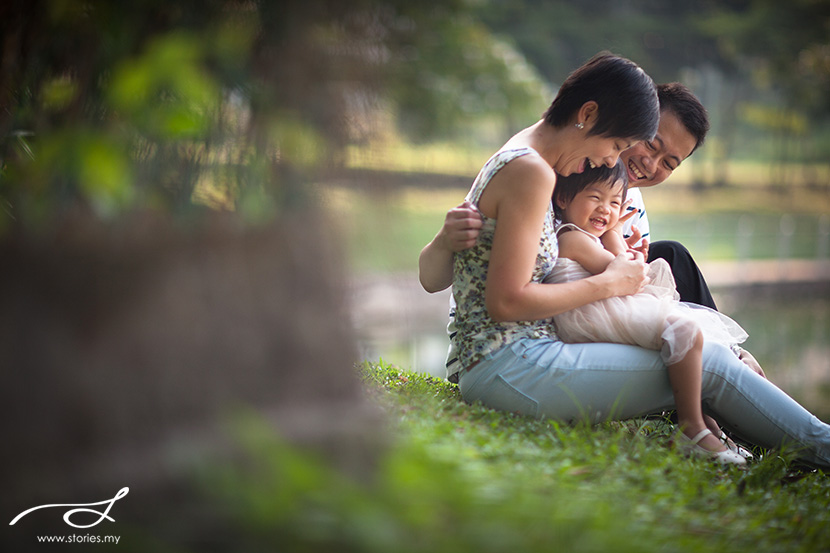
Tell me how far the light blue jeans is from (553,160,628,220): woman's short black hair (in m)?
0.52

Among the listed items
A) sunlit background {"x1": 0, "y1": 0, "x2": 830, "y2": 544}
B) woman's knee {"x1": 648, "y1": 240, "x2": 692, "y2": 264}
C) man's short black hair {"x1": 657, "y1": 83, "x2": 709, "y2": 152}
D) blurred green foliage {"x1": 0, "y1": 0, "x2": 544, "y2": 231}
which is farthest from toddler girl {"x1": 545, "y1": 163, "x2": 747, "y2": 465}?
blurred green foliage {"x1": 0, "y1": 0, "x2": 544, "y2": 231}

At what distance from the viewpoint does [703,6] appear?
74.9ft

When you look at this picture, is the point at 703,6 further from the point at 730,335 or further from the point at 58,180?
the point at 58,180

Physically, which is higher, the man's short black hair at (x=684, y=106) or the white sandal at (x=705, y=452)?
the man's short black hair at (x=684, y=106)

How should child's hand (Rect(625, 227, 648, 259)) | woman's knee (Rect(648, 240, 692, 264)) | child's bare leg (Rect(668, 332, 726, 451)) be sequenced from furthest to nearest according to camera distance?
woman's knee (Rect(648, 240, 692, 264)), child's hand (Rect(625, 227, 648, 259)), child's bare leg (Rect(668, 332, 726, 451))

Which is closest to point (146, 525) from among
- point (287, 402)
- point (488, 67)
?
point (287, 402)

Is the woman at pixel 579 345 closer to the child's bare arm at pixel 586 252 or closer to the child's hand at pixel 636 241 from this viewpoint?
the child's bare arm at pixel 586 252

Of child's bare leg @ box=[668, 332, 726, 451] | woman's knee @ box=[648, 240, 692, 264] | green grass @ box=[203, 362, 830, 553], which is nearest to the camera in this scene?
green grass @ box=[203, 362, 830, 553]

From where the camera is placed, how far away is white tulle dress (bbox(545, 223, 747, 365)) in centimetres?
213

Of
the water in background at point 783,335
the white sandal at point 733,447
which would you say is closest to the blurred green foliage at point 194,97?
the white sandal at point 733,447

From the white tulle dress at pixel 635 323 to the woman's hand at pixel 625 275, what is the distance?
3cm

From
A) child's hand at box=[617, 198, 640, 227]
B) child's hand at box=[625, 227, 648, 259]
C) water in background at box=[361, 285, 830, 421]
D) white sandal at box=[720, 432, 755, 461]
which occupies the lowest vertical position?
water in background at box=[361, 285, 830, 421]

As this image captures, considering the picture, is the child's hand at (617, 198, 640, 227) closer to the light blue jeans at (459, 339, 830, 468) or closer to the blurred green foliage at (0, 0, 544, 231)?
the light blue jeans at (459, 339, 830, 468)

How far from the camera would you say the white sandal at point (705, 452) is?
211 cm
